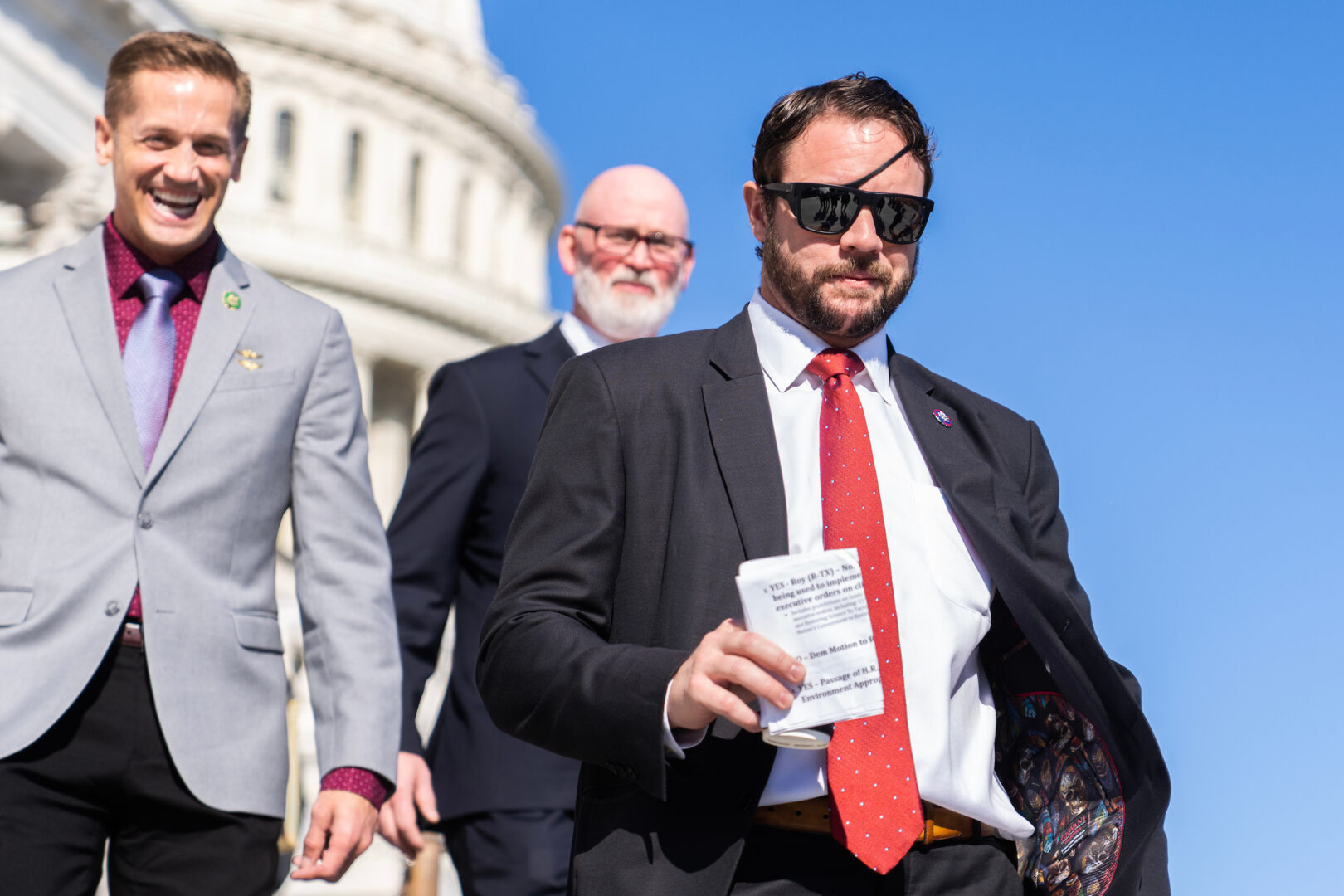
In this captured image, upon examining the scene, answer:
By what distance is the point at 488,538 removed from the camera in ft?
16.3

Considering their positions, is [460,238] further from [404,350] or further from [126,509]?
[126,509]

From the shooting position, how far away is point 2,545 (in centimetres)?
356

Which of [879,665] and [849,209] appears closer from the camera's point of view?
[879,665]

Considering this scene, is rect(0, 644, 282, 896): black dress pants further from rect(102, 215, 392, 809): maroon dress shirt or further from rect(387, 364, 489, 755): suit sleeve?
rect(387, 364, 489, 755): suit sleeve

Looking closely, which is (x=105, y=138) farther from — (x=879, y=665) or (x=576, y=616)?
(x=879, y=665)

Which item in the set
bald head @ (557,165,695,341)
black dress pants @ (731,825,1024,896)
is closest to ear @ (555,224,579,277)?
bald head @ (557,165,695,341)

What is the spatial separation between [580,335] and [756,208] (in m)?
2.54

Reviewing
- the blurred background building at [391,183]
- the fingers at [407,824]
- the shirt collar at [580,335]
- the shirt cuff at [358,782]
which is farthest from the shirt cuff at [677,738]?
the blurred background building at [391,183]

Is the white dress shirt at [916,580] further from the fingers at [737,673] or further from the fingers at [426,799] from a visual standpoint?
the fingers at [426,799]

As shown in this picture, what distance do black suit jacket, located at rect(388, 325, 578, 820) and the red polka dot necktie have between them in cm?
195

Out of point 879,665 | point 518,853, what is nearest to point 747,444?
point 879,665

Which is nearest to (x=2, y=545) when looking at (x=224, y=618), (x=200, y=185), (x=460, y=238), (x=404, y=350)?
(x=224, y=618)

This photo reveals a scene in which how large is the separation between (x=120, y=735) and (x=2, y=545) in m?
0.50

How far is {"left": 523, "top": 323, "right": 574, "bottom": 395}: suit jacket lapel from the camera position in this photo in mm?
5266
